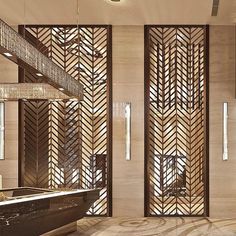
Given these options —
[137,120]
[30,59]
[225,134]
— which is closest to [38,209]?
[30,59]

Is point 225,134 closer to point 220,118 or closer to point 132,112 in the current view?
point 220,118

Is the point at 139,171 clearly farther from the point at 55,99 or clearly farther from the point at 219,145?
the point at 55,99

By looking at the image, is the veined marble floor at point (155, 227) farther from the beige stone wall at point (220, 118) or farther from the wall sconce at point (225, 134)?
the wall sconce at point (225, 134)

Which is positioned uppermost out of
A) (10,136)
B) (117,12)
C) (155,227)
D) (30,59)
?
(117,12)

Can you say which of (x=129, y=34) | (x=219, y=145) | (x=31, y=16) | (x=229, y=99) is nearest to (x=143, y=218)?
(x=219, y=145)

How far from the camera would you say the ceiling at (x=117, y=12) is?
6695 mm

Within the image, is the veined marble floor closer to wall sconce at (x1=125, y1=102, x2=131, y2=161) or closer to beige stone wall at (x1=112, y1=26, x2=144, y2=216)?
beige stone wall at (x1=112, y1=26, x2=144, y2=216)

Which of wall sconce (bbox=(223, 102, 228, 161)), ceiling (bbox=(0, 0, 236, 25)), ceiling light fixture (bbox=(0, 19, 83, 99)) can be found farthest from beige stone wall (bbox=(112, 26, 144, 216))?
ceiling light fixture (bbox=(0, 19, 83, 99))

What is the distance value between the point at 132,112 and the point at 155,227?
2.25 metres

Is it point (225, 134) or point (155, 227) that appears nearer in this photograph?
point (155, 227)

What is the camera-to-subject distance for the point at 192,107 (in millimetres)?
8297

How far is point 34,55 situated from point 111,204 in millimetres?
4308

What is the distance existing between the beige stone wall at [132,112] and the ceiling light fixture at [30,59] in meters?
2.24

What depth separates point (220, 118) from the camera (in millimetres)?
7949
